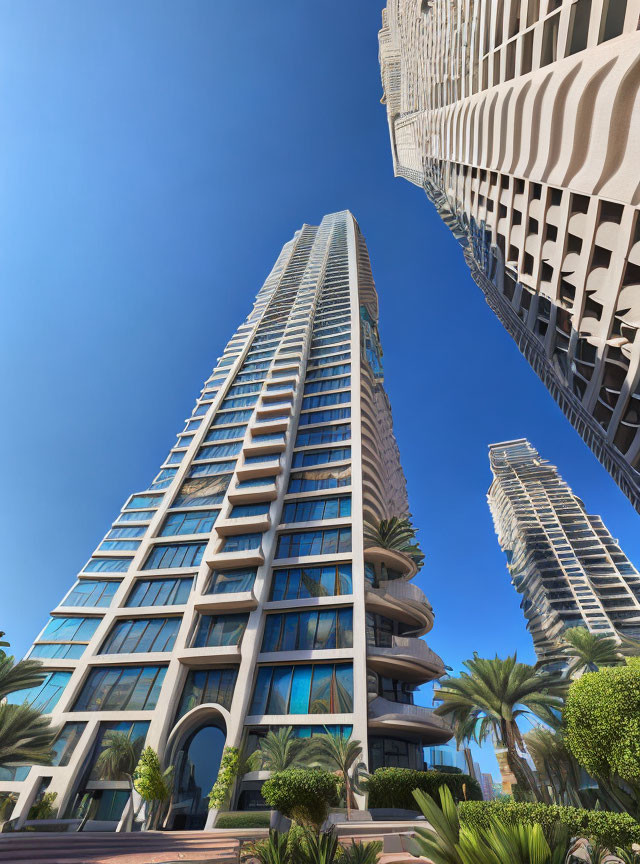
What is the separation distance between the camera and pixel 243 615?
29.8m

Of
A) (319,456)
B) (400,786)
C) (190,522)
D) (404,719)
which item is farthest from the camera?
(319,456)

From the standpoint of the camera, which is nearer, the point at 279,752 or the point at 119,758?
the point at 279,752

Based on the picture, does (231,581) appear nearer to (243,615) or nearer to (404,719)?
(243,615)

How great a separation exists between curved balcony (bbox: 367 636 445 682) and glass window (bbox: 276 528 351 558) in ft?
23.3

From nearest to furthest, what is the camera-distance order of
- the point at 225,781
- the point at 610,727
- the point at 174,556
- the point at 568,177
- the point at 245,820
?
the point at 610,727 → the point at 568,177 → the point at 245,820 → the point at 225,781 → the point at 174,556

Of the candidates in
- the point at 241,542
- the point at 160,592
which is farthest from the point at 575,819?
the point at 160,592

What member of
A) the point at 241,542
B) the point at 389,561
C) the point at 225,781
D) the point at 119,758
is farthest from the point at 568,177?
the point at 119,758

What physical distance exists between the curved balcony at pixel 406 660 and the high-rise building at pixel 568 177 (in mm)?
16096

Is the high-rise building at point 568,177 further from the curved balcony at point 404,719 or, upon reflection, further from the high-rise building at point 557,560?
the high-rise building at point 557,560

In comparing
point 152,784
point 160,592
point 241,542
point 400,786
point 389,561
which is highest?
point 241,542

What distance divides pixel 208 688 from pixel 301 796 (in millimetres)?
14400

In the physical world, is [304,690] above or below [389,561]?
below

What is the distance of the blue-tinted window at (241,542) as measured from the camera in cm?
3388

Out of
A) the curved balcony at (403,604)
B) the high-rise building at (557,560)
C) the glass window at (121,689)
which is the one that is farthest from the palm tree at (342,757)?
the high-rise building at (557,560)
